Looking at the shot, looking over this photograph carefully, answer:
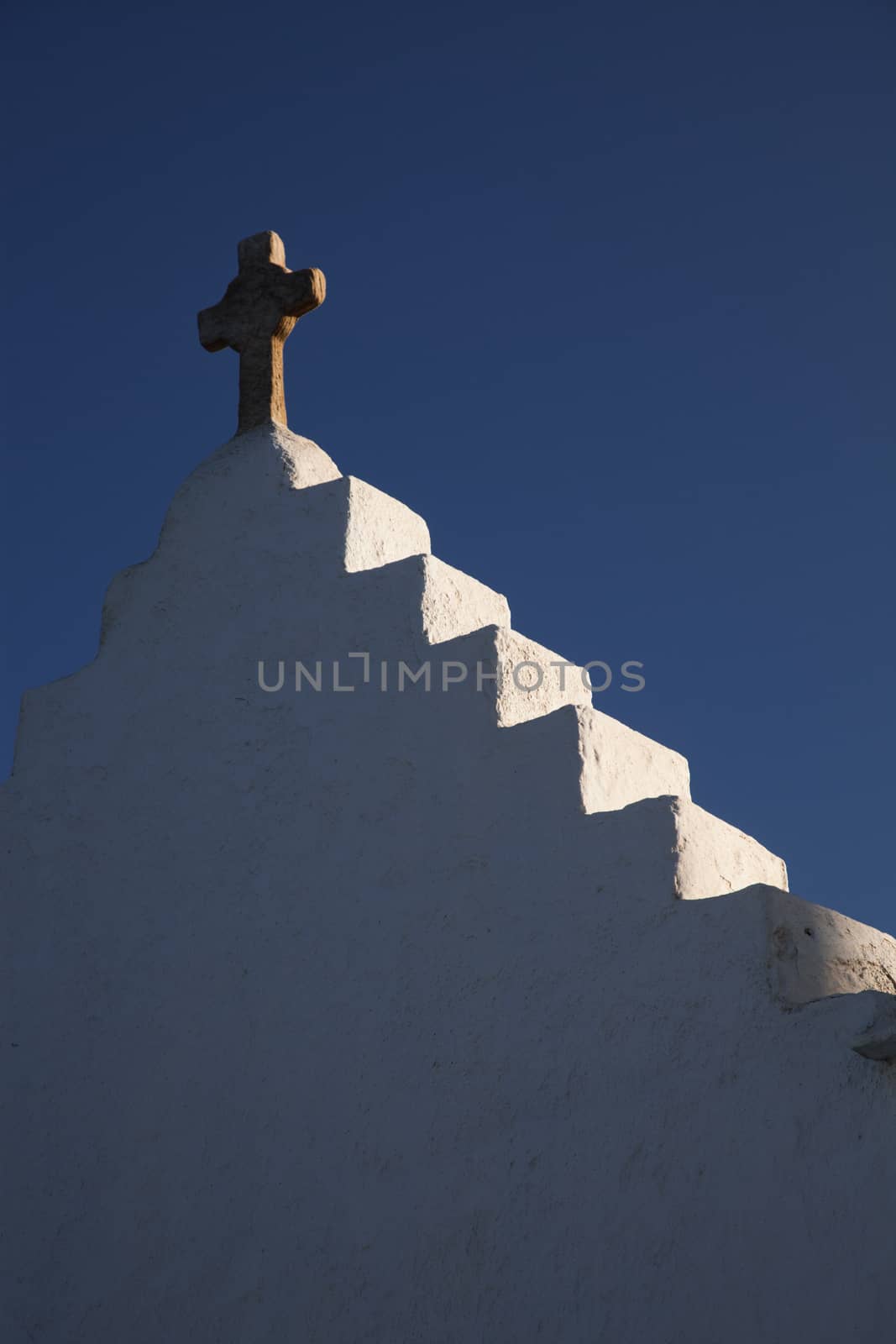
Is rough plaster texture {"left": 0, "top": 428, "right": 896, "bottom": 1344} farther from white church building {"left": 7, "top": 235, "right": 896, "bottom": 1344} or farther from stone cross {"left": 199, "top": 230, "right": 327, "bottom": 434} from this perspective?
stone cross {"left": 199, "top": 230, "right": 327, "bottom": 434}

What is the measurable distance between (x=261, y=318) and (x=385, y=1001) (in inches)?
129

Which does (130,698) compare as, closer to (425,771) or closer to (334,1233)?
(425,771)

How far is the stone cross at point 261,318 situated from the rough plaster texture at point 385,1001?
231mm

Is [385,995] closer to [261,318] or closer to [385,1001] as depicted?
[385,1001]

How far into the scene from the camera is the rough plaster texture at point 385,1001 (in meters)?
4.27

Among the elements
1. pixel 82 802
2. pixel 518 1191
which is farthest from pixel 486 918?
pixel 82 802

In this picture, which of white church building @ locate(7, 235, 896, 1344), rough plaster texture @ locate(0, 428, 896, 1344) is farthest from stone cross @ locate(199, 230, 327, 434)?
rough plaster texture @ locate(0, 428, 896, 1344)

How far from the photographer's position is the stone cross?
6.73 meters

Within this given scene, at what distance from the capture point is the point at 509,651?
5.41 meters

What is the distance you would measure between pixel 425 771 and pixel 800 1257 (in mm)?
2064

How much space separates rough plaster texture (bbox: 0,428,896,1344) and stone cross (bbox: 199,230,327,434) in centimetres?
23

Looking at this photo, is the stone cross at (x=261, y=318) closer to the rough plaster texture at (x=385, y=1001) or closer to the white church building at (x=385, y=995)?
the white church building at (x=385, y=995)

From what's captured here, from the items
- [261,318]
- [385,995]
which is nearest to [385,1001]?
[385,995]

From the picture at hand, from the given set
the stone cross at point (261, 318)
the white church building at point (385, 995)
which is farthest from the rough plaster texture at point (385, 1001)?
the stone cross at point (261, 318)
